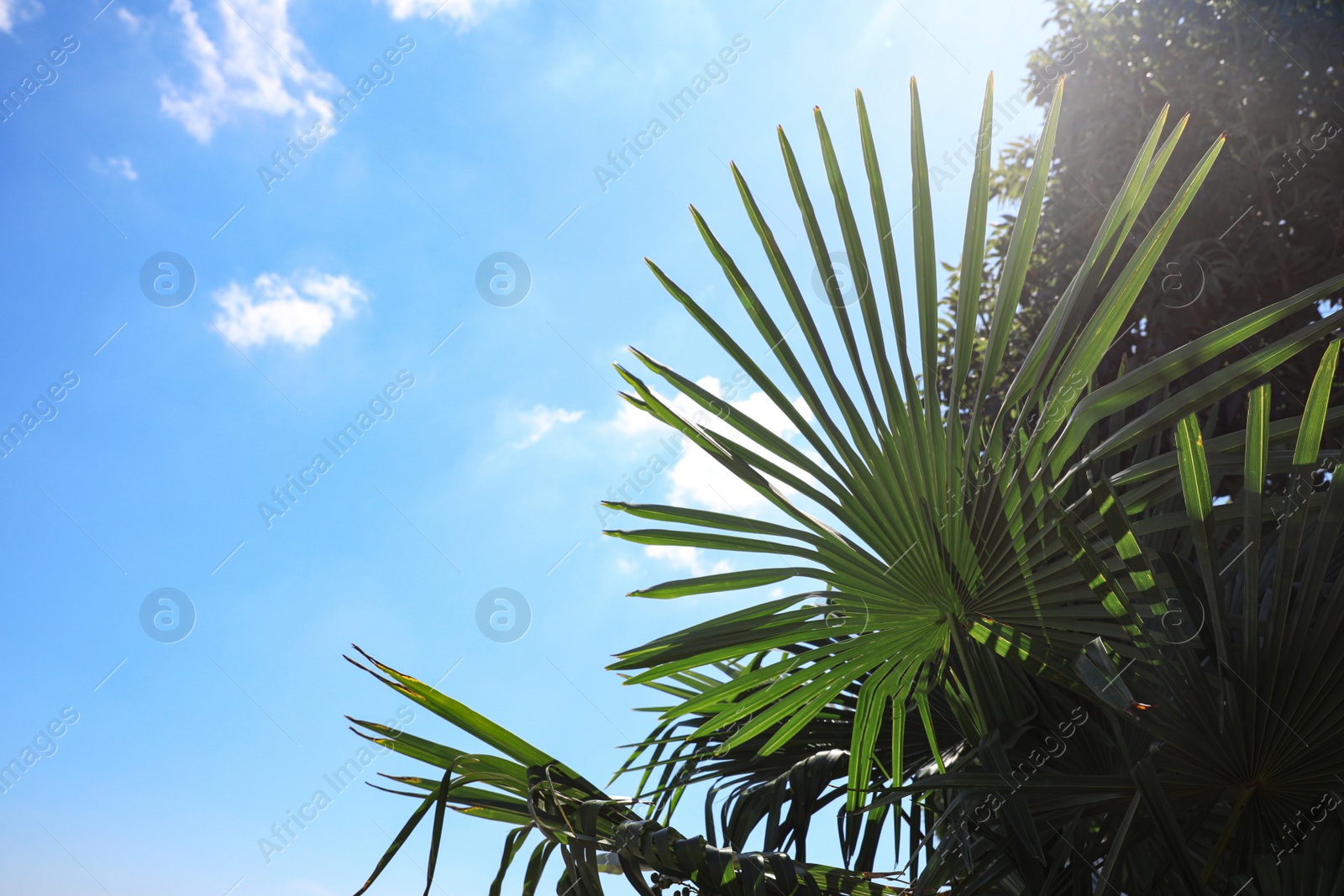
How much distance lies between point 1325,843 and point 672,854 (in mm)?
1226

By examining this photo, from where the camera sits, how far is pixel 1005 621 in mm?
1748

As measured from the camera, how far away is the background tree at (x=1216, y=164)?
14.4ft

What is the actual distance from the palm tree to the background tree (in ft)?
9.42

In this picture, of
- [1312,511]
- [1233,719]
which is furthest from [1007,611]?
[1312,511]

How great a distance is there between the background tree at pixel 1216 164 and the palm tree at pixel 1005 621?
2871 millimetres

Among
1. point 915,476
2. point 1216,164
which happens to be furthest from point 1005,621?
point 1216,164

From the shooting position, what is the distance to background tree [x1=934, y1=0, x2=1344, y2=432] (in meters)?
4.38

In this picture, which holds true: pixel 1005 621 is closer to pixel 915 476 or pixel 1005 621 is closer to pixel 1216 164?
pixel 915 476

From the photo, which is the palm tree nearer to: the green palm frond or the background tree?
the green palm frond

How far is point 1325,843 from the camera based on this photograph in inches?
56.6

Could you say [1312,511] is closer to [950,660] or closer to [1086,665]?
[1086,665]

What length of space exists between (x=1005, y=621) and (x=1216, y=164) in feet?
14.2

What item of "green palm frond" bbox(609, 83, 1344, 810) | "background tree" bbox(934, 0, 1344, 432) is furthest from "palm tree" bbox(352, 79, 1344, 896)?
"background tree" bbox(934, 0, 1344, 432)

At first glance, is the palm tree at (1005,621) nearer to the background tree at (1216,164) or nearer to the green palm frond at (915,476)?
the green palm frond at (915,476)
